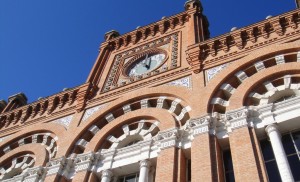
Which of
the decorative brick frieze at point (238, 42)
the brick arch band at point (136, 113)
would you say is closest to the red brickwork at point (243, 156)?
the brick arch band at point (136, 113)

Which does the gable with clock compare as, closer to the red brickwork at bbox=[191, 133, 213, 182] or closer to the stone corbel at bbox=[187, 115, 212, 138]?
the stone corbel at bbox=[187, 115, 212, 138]

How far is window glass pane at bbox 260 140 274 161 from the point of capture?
11500mm

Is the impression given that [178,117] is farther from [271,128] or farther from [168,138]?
[271,128]

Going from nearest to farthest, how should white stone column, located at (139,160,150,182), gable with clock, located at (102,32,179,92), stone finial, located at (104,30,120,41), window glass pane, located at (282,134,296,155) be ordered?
window glass pane, located at (282,134,296,155)
white stone column, located at (139,160,150,182)
gable with clock, located at (102,32,179,92)
stone finial, located at (104,30,120,41)

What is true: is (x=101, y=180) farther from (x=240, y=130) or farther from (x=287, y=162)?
(x=287, y=162)

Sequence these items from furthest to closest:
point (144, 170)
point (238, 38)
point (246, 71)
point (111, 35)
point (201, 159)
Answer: point (111, 35) → point (238, 38) → point (246, 71) → point (144, 170) → point (201, 159)

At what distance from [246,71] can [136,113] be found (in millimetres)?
4058

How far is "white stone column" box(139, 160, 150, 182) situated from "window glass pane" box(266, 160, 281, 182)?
3.42 metres

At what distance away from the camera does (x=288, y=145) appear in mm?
11555

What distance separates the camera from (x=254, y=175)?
10172mm

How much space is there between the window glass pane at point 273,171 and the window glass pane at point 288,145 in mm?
505

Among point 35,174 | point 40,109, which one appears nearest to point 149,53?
point 40,109

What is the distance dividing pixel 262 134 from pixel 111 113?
6.03m

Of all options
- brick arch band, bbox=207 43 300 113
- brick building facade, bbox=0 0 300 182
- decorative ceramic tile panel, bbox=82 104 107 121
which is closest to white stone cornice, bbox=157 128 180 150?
brick building facade, bbox=0 0 300 182
